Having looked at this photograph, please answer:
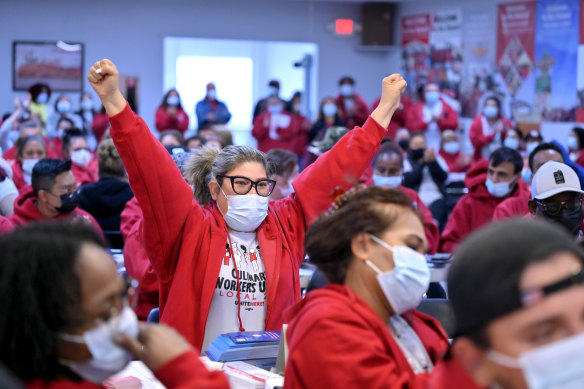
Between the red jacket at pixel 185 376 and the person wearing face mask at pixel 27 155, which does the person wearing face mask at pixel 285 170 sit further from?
the red jacket at pixel 185 376

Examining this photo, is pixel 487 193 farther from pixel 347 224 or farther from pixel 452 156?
pixel 452 156

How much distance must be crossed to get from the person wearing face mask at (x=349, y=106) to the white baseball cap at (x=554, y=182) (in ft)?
31.2

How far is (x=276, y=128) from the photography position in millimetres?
12961

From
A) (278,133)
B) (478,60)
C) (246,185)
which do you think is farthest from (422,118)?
(246,185)

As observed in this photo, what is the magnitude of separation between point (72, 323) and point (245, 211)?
1635 mm

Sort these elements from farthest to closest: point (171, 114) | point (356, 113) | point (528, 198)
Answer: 1. point (356, 113)
2. point (171, 114)
3. point (528, 198)

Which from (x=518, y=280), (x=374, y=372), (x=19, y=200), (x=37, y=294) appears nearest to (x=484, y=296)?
(x=518, y=280)

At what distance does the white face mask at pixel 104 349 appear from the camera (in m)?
1.57

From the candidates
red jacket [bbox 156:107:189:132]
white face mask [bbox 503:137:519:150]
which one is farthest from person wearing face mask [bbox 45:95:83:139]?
white face mask [bbox 503:137:519:150]

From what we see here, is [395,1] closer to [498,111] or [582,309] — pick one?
[498,111]

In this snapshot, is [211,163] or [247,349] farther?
[211,163]

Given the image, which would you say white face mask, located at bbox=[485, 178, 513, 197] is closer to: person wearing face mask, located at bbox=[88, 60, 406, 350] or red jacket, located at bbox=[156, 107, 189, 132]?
person wearing face mask, located at bbox=[88, 60, 406, 350]

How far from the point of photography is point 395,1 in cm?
1594

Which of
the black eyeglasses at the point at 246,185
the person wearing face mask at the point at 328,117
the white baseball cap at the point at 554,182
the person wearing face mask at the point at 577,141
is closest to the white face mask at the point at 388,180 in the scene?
the white baseball cap at the point at 554,182
